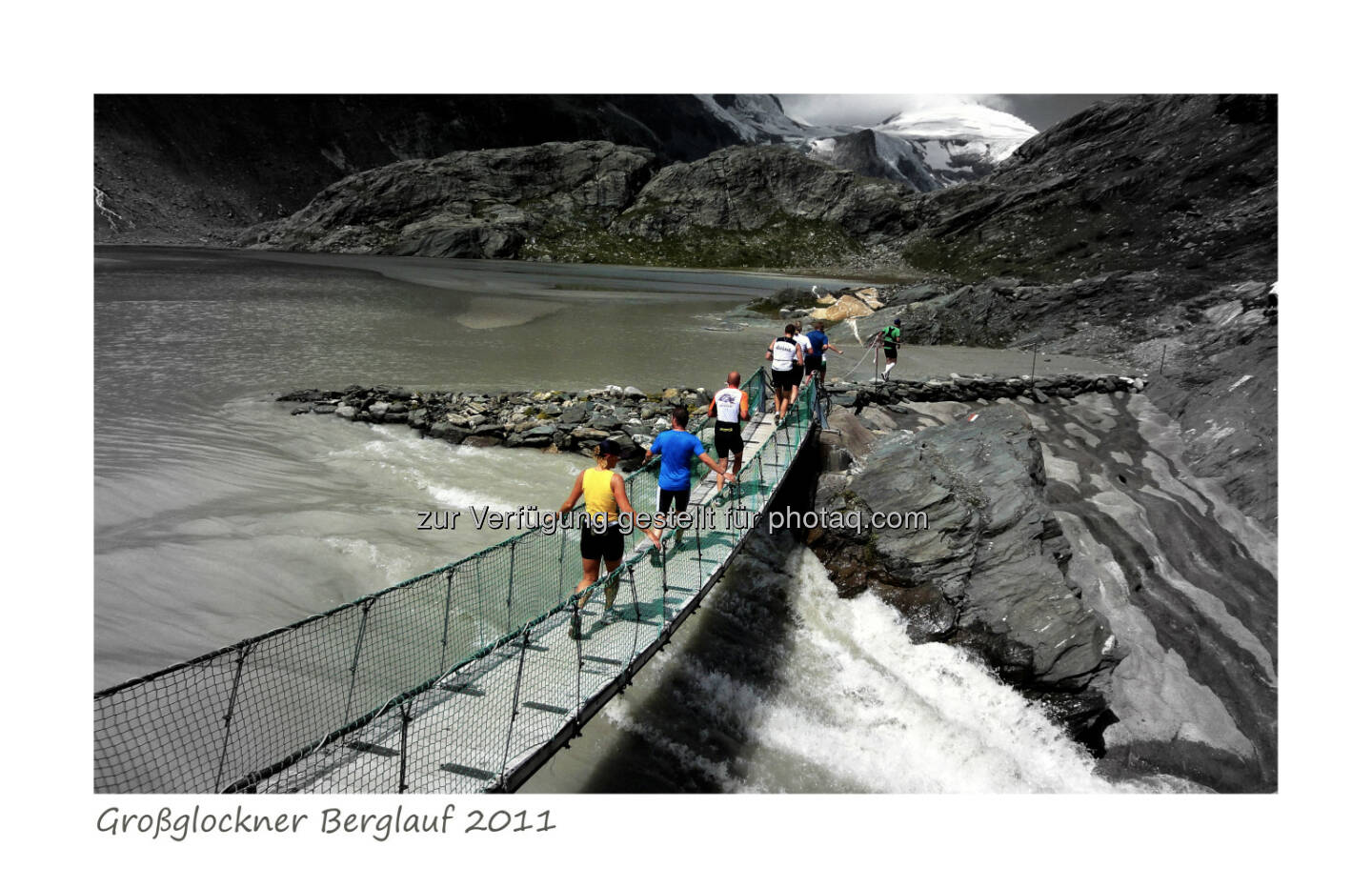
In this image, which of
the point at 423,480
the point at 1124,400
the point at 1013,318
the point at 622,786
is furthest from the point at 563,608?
the point at 1013,318

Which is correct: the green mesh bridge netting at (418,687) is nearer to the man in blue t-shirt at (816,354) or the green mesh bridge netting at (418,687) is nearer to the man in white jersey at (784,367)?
the man in white jersey at (784,367)

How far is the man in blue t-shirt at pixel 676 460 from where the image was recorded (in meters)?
8.50

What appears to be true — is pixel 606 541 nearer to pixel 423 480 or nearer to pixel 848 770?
pixel 848 770

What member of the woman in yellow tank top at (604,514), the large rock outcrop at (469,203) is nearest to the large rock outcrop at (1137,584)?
the woman in yellow tank top at (604,514)

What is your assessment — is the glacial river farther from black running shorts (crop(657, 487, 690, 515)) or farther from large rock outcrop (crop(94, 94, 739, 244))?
large rock outcrop (crop(94, 94, 739, 244))

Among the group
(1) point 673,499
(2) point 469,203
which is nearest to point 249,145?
(2) point 469,203

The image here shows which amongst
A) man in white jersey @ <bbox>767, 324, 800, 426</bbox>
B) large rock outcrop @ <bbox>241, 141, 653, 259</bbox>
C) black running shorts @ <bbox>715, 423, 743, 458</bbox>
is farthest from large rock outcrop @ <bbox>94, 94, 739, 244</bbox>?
black running shorts @ <bbox>715, 423, 743, 458</bbox>

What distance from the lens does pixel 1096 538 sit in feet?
41.9

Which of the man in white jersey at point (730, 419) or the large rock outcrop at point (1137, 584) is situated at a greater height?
the man in white jersey at point (730, 419)

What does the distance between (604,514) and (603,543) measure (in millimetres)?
424

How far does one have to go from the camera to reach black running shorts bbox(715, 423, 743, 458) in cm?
1072

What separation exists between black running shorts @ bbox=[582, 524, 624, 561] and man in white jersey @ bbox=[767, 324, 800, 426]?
250 inches

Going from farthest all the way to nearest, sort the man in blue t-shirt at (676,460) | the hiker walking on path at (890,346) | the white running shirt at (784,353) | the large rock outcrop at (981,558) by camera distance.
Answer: the hiker walking on path at (890,346)
the white running shirt at (784,353)
the large rock outcrop at (981,558)
the man in blue t-shirt at (676,460)

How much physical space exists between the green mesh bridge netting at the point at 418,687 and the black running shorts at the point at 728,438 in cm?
73
